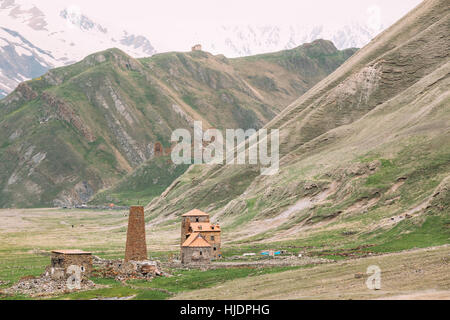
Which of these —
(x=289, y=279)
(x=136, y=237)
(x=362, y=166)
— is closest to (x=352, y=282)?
(x=289, y=279)

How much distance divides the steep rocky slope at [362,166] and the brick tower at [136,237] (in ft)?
89.8

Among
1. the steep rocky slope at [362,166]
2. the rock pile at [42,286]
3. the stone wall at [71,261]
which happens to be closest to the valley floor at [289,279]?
the rock pile at [42,286]

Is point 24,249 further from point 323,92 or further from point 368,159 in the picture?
point 323,92

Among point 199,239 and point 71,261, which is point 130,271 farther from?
point 199,239

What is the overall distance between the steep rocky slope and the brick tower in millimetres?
27366

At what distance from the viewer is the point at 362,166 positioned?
11850cm

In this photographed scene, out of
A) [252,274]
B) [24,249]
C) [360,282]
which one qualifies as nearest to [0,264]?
[24,249]

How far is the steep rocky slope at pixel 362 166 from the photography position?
95938mm

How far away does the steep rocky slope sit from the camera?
95.9 metres

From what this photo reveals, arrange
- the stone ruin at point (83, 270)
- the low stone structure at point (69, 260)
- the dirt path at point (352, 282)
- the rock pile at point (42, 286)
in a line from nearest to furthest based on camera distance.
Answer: the dirt path at point (352, 282), the rock pile at point (42, 286), the stone ruin at point (83, 270), the low stone structure at point (69, 260)

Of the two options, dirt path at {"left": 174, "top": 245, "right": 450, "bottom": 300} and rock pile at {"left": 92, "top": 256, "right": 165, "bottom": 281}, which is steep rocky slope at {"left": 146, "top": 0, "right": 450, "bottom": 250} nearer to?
dirt path at {"left": 174, "top": 245, "right": 450, "bottom": 300}

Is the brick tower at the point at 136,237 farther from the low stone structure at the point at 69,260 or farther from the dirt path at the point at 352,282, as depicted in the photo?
the dirt path at the point at 352,282

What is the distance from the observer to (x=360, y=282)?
51.2 meters

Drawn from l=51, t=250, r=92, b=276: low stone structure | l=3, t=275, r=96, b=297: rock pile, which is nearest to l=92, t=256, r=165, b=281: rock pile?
l=51, t=250, r=92, b=276: low stone structure
